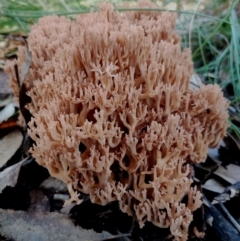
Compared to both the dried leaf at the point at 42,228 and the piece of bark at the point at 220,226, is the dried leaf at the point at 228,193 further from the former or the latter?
the dried leaf at the point at 42,228

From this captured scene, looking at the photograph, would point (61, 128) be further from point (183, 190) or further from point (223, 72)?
point (223, 72)

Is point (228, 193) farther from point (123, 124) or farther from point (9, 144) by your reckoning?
point (9, 144)

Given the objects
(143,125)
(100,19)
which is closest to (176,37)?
(100,19)

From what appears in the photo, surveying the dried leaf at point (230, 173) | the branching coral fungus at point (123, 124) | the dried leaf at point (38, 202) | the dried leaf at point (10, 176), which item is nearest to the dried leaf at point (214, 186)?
the dried leaf at point (230, 173)

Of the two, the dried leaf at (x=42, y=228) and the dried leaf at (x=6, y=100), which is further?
the dried leaf at (x=6, y=100)

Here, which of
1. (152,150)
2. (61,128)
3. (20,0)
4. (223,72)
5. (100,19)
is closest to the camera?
(61,128)

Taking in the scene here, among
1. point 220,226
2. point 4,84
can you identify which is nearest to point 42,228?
point 220,226

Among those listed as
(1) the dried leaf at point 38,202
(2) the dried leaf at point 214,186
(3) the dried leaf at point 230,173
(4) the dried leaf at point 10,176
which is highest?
(4) the dried leaf at point 10,176
